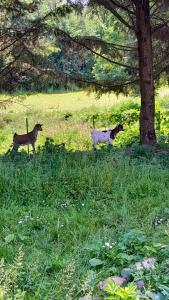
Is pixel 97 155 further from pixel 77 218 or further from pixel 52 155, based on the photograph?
pixel 77 218

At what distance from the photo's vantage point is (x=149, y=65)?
930 centimetres

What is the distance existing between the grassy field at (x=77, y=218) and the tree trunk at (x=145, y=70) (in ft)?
2.44

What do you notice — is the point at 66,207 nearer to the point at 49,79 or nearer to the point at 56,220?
the point at 56,220

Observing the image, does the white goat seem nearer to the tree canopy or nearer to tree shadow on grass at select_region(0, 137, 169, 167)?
the tree canopy

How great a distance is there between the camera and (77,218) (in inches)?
197

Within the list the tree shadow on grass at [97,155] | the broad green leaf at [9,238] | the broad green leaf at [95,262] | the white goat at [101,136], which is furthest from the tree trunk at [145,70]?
the broad green leaf at [95,262]

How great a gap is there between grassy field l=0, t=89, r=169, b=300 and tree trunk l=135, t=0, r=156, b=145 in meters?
0.74

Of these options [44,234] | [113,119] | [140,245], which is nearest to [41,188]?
[44,234]

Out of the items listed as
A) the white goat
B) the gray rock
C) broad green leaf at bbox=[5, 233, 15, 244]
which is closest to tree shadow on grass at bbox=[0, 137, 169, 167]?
the white goat

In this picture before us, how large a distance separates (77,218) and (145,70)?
5.20 m

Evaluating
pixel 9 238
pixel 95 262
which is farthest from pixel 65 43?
pixel 95 262

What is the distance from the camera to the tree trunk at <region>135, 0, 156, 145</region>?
9148mm

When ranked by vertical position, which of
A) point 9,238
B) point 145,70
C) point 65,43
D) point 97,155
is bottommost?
point 9,238

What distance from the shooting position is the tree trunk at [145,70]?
9148mm
